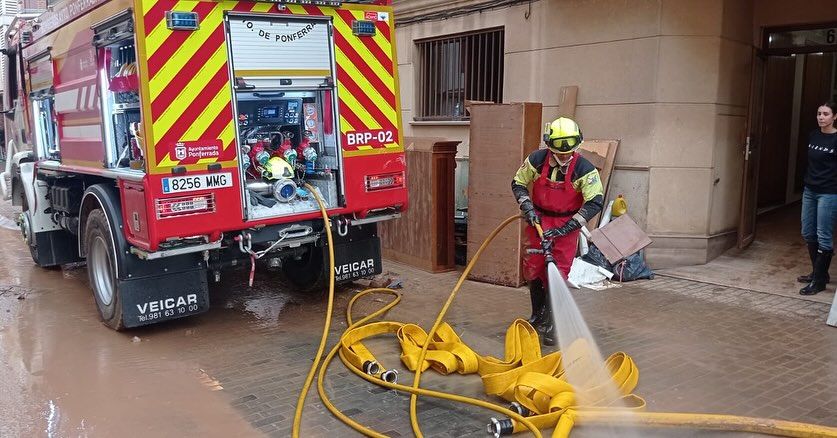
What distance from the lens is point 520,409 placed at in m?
4.01

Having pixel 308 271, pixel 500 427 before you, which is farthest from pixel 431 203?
pixel 500 427

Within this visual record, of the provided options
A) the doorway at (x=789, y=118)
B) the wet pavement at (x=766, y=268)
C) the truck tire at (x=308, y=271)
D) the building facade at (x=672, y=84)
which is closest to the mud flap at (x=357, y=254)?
the truck tire at (x=308, y=271)

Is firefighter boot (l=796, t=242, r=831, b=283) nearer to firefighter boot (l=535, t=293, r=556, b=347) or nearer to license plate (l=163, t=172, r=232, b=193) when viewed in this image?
firefighter boot (l=535, t=293, r=556, b=347)

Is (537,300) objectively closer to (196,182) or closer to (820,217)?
(196,182)

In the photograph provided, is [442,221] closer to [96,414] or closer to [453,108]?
[453,108]

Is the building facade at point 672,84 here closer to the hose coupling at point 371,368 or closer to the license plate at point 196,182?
the hose coupling at point 371,368

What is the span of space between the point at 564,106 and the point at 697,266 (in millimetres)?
2389

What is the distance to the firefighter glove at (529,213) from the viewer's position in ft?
17.0

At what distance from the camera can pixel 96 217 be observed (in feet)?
19.1

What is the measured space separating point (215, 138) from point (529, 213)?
242 cm

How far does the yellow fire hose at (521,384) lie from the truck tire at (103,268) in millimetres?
1762

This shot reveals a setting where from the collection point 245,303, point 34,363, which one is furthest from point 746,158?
point 34,363

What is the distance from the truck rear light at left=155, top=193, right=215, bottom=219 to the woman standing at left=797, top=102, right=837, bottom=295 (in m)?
5.38

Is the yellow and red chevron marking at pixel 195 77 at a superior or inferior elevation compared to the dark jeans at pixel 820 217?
superior
